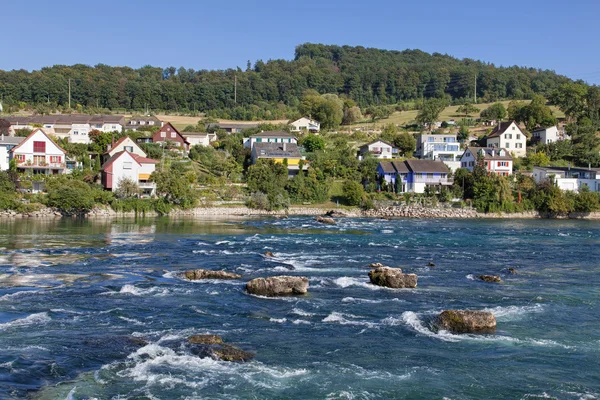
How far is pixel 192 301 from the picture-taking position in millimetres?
20031

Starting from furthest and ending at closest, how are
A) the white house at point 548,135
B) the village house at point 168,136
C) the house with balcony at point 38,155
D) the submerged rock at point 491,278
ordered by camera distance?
the white house at point 548,135, the village house at point 168,136, the house with balcony at point 38,155, the submerged rock at point 491,278

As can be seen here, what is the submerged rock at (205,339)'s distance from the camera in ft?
50.1

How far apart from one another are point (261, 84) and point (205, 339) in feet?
400

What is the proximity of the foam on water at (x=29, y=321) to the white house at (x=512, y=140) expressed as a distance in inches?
2664

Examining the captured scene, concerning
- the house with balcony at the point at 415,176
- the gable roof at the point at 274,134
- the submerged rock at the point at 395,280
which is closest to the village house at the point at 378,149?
the house with balcony at the point at 415,176

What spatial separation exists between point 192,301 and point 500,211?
43962mm

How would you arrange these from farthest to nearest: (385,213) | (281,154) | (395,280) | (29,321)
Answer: (281,154)
(385,213)
(395,280)
(29,321)

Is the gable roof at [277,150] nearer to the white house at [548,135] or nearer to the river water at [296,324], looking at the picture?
the river water at [296,324]

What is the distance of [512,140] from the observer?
249ft

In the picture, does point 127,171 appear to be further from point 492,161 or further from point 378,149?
point 492,161

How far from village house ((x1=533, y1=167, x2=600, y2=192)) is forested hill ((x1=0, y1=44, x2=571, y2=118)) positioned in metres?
57.4

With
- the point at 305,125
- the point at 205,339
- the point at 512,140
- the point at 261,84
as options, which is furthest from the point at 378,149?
the point at 261,84

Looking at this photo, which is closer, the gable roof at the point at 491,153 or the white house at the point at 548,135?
the gable roof at the point at 491,153

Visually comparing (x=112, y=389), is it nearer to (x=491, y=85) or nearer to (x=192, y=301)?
(x=192, y=301)
